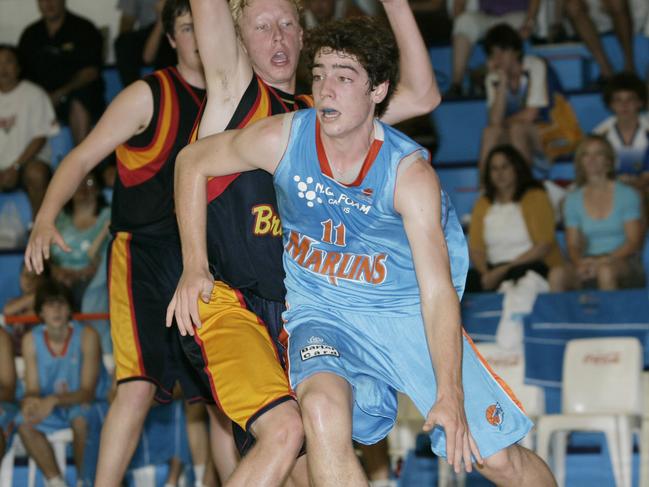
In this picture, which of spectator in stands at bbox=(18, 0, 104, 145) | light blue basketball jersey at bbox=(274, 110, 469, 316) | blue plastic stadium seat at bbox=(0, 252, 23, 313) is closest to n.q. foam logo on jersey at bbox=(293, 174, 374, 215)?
light blue basketball jersey at bbox=(274, 110, 469, 316)

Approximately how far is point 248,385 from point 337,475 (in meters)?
0.45

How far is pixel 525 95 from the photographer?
8391mm

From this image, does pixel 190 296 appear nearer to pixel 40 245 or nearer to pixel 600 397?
pixel 40 245

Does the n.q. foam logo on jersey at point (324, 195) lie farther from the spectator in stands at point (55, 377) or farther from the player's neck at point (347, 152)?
the spectator in stands at point (55, 377)

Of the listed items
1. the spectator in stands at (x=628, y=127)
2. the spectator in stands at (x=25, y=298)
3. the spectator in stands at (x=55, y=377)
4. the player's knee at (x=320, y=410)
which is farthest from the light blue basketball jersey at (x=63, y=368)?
the spectator in stands at (x=628, y=127)

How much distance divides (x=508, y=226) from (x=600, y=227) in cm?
59

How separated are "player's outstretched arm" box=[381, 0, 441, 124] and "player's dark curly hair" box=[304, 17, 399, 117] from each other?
0.21 m

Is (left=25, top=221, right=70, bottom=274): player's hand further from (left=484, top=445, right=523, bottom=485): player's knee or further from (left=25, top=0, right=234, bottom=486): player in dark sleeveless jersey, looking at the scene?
(left=484, top=445, right=523, bottom=485): player's knee

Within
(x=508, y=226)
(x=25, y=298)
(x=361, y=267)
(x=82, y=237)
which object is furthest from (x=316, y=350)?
(x=25, y=298)

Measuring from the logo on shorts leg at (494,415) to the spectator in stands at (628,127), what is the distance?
4.24 m

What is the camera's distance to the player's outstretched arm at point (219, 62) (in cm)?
388

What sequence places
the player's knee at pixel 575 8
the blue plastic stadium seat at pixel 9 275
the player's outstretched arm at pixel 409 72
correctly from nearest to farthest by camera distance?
the player's outstretched arm at pixel 409 72 < the blue plastic stadium seat at pixel 9 275 < the player's knee at pixel 575 8

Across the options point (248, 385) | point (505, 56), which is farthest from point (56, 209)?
point (505, 56)

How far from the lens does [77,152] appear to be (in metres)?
4.59
